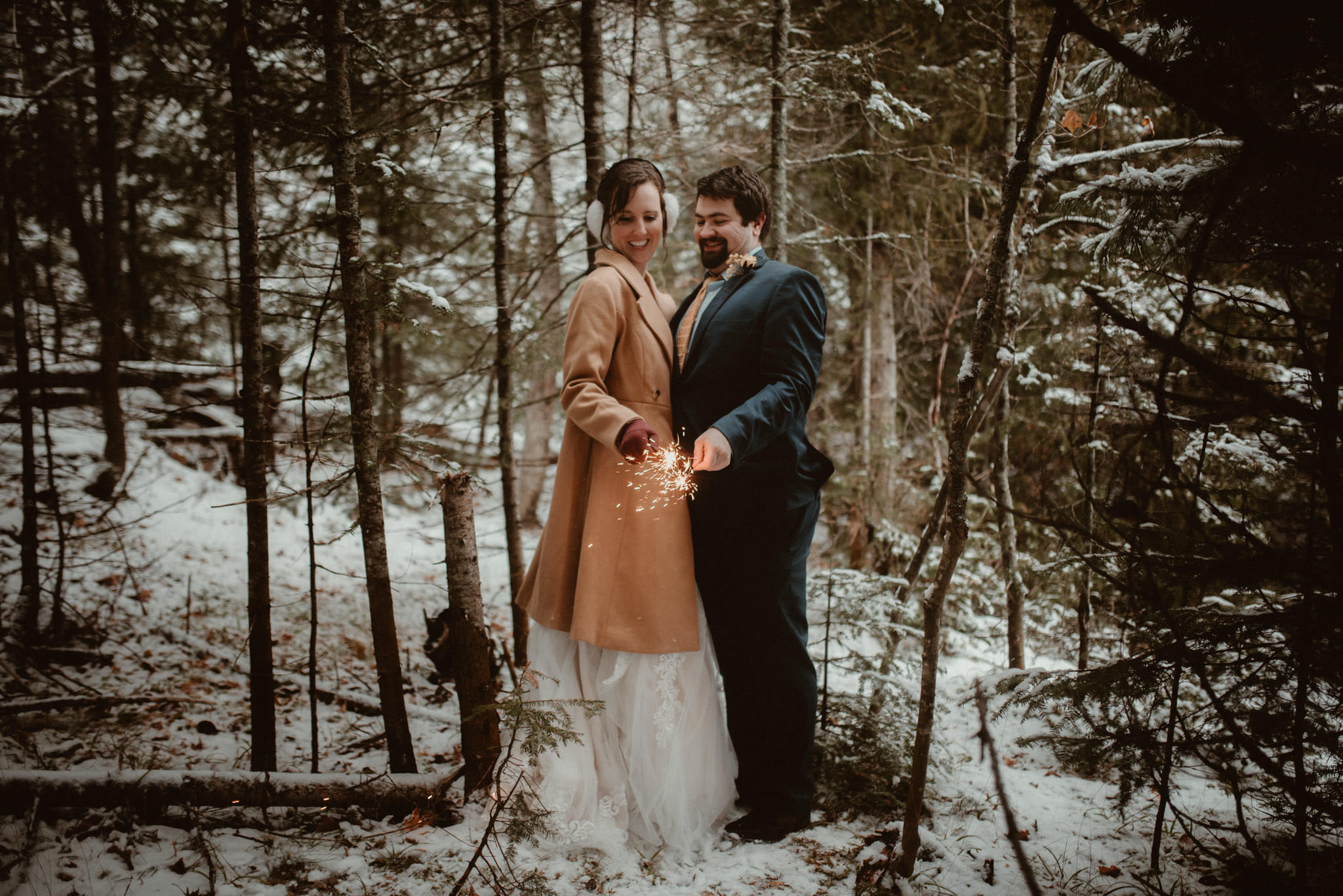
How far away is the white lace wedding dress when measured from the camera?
8.98 ft

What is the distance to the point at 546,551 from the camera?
2916 mm

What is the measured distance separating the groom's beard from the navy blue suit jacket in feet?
0.45

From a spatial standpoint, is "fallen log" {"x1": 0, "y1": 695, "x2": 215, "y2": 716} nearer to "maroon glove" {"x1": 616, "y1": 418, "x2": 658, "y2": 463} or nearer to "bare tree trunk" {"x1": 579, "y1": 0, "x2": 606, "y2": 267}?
"maroon glove" {"x1": 616, "y1": 418, "x2": 658, "y2": 463}

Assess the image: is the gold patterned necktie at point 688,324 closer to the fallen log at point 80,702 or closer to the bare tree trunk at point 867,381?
the fallen log at point 80,702

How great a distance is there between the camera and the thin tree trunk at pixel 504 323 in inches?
153

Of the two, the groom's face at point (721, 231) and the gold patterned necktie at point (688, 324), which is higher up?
the groom's face at point (721, 231)

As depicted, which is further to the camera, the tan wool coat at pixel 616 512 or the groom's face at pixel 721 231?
the groom's face at pixel 721 231

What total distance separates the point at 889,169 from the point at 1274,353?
11.4ft

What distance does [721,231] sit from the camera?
2885mm

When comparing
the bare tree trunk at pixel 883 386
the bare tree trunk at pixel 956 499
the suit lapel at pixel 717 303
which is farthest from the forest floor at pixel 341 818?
the bare tree trunk at pixel 883 386

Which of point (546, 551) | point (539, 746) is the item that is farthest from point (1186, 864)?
point (546, 551)

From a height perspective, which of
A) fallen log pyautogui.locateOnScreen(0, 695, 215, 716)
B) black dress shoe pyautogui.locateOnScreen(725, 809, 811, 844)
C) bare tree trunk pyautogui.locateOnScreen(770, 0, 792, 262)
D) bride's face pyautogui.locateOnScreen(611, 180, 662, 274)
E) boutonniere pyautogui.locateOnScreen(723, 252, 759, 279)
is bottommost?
black dress shoe pyautogui.locateOnScreen(725, 809, 811, 844)

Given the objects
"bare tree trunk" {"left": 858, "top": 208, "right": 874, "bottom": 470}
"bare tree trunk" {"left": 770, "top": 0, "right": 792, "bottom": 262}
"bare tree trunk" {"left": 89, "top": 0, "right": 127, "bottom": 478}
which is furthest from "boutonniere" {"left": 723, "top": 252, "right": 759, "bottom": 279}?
"bare tree trunk" {"left": 89, "top": 0, "right": 127, "bottom": 478}

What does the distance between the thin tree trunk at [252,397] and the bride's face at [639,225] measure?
1597 millimetres
